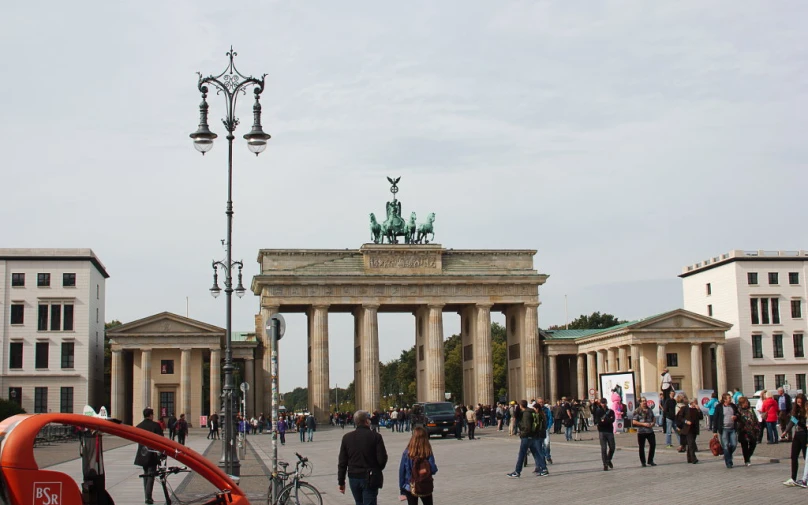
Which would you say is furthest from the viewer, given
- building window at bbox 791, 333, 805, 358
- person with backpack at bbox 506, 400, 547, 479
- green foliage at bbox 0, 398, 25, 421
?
building window at bbox 791, 333, 805, 358

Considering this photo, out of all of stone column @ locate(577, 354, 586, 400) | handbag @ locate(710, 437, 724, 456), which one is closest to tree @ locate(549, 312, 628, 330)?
stone column @ locate(577, 354, 586, 400)

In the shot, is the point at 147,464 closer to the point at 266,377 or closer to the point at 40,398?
the point at 40,398

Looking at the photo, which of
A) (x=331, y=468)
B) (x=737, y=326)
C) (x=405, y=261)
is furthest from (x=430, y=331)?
(x=331, y=468)

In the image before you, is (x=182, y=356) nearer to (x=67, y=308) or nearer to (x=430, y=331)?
(x=67, y=308)

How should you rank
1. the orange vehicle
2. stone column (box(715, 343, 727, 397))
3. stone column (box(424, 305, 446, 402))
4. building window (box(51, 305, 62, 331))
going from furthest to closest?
stone column (box(424, 305, 446, 402)) < stone column (box(715, 343, 727, 397)) < building window (box(51, 305, 62, 331)) < the orange vehicle

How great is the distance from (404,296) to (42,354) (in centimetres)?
2948

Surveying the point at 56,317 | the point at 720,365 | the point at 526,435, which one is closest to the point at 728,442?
the point at 526,435

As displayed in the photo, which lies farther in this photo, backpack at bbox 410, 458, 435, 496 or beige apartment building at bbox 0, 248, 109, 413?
beige apartment building at bbox 0, 248, 109, 413

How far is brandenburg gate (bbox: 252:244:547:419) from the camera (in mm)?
81250

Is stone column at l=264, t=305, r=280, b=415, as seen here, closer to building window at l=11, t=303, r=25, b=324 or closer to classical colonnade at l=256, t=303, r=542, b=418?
classical colonnade at l=256, t=303, r=542, b=418

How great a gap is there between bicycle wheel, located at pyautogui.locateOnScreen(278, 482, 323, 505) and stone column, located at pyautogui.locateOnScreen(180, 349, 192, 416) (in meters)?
61.1

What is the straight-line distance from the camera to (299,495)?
629 inches

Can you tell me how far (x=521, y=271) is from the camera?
85938 mm

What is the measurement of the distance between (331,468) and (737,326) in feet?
201
